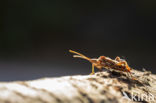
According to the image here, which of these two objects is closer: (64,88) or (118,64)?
(64,88)

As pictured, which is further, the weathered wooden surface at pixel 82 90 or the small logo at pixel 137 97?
the small logo at pixel 137 97

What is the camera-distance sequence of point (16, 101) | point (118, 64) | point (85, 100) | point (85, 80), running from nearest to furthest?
point (16, 101)
point (85, 100)
point (85, 80)
point (118, 64)

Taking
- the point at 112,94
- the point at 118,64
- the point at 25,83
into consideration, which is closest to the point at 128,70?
the point at 118,64

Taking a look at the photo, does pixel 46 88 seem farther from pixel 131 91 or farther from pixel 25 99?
pixel 131 91

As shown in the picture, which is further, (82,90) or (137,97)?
(137,97)

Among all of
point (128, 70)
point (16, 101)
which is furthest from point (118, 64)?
point (16, 101)

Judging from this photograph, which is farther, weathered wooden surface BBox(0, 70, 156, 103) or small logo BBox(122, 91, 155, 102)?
small logo BBox(122, 91, 155, 102)

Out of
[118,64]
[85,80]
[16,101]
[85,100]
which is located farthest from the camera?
[118,64]

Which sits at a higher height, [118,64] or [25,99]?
[118,64]
